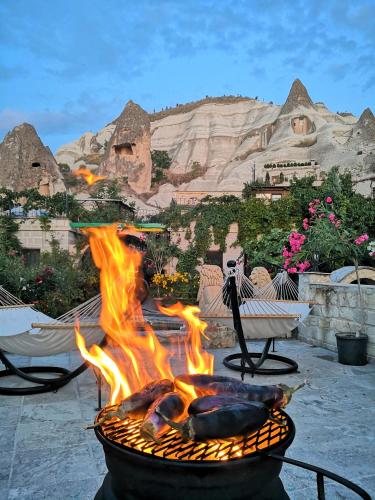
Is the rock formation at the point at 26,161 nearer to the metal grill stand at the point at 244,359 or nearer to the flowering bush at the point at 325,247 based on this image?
the flowering bush at the point at 325,247

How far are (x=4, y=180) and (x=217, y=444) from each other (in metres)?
28.4

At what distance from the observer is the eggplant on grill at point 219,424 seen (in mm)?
1239

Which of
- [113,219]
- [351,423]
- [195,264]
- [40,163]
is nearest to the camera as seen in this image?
[351,423]

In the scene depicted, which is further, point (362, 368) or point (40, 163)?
point (40, 163)

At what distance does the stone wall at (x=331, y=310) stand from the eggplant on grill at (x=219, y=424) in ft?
13.1

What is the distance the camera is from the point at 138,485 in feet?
3.92

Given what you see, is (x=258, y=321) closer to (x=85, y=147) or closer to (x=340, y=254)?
(x=340, y=254)

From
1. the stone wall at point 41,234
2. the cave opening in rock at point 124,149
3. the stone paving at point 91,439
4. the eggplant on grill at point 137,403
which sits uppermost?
the cave opening in rock at point 124,149

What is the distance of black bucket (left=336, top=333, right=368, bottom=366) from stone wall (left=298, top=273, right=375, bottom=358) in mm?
281

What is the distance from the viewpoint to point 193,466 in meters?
1.10

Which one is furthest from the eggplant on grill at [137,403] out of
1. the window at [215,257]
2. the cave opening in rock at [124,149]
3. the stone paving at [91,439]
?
the cave opening in rock at [124,149]

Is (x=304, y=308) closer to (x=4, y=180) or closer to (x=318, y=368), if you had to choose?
(x=318, y=368)

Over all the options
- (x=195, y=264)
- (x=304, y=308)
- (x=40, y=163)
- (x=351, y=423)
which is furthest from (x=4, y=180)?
(x=351, y=423)

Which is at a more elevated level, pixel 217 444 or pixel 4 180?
pixel 4 180
